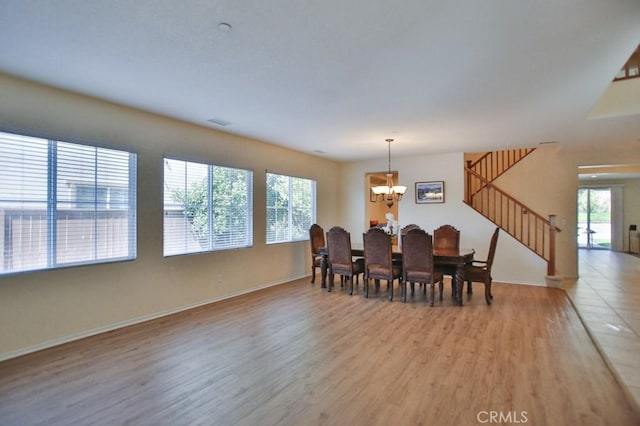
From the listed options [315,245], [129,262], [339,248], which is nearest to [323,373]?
[129,262]

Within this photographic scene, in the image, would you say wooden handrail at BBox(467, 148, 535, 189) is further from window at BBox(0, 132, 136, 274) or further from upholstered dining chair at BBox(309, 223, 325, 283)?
window at BBox(0, 132, 136, 274)

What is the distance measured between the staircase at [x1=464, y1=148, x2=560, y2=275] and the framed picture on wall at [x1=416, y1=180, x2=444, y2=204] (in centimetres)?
53

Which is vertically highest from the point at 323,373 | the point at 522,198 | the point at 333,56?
the point at 333,56

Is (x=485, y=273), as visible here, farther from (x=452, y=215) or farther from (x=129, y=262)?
(x=129, y=262)

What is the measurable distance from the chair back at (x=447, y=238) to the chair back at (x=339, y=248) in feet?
5.27

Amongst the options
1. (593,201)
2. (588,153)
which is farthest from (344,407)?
(593,201)

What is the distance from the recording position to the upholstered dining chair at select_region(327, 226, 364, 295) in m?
5.66

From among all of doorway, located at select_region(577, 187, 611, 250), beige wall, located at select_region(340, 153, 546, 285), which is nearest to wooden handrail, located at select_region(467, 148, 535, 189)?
beige wall, located at select_region(340, 153, 546, 285)

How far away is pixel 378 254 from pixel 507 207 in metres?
3.68

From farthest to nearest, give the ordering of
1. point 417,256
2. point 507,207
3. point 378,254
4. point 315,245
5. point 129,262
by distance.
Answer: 1. point 507,207
2. point 315,245
3. point 378,254
4. point 417,256
5. point 129,262

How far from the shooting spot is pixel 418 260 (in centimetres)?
498

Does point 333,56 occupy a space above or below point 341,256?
above

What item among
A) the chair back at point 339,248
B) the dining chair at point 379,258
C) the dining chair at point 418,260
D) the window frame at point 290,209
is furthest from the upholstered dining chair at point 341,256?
the window frame at point 290,209

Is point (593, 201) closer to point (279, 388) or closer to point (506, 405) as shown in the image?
point (506, 405)
